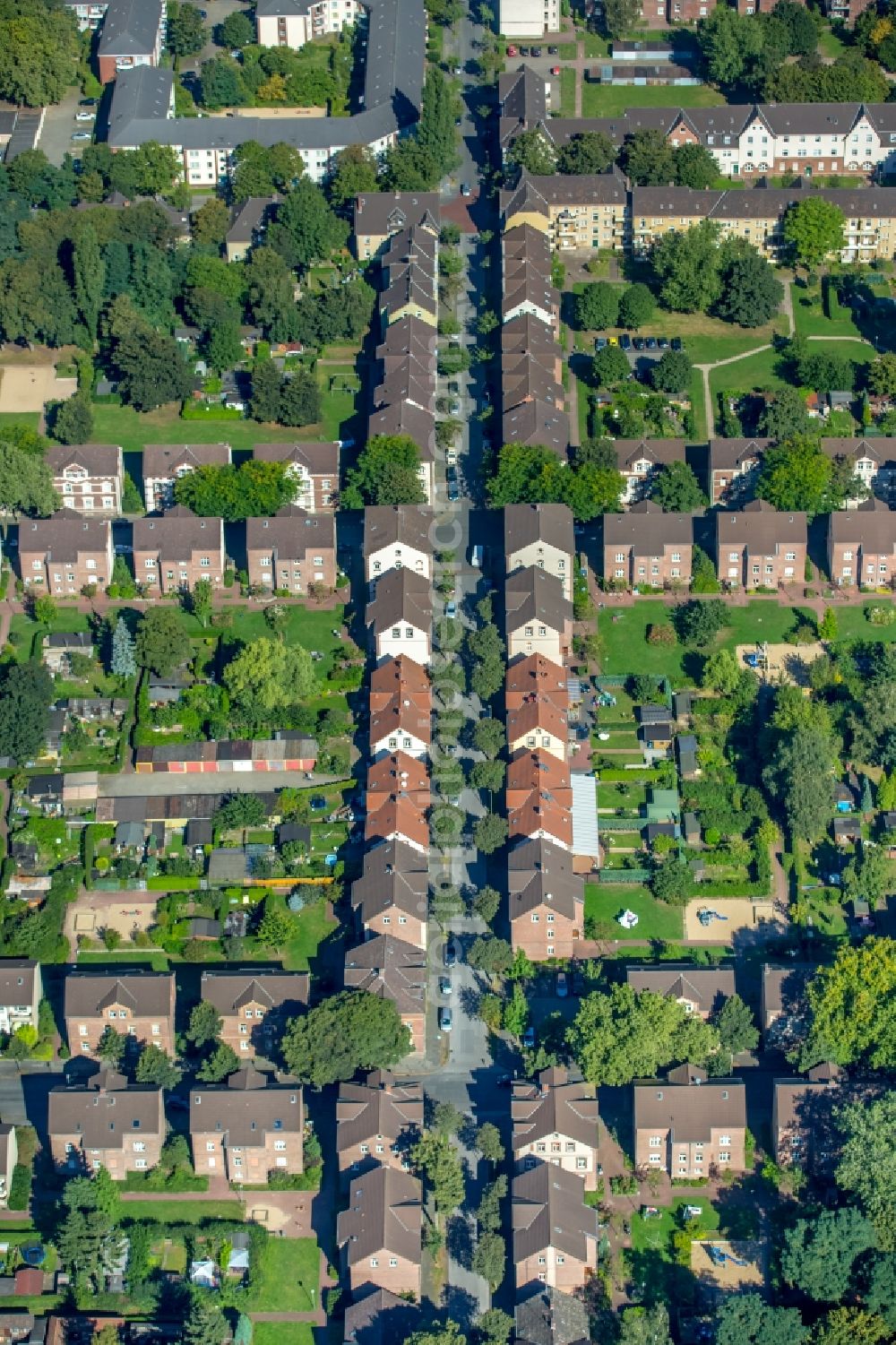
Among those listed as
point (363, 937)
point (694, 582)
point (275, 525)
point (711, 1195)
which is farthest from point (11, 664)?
point (711, 1195)

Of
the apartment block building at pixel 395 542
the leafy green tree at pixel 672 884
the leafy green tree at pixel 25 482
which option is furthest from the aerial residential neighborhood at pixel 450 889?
the leafy green tree at pixel 25 482

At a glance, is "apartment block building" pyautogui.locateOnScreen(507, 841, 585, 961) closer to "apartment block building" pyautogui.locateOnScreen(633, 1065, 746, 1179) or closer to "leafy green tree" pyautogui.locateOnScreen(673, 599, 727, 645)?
"apartment block building" pyautogui.locateOnScreen(633, 1065, 746, 1179)

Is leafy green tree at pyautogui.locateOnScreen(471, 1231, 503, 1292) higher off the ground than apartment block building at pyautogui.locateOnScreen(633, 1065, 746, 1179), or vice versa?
apartment block building at pyautogui.locateOnScreen(633, 1065, 746, 1179)

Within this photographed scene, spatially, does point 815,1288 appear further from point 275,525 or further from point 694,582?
Result: point 275,525

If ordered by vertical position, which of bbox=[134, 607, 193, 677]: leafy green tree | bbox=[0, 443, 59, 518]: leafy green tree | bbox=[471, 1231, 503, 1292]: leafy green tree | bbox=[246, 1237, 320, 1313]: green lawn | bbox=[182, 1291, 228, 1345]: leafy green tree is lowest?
bbox=[246, 1237, 320, 1313]: green lawn

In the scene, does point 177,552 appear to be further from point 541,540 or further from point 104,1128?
point 104,1128

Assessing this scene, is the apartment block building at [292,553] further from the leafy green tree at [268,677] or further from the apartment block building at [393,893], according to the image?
the apartment block building at [393,893]

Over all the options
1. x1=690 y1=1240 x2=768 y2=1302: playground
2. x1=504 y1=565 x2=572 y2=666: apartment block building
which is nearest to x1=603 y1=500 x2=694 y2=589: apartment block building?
x1=504 y1=565 x2=572 y2=666: apartment block building
